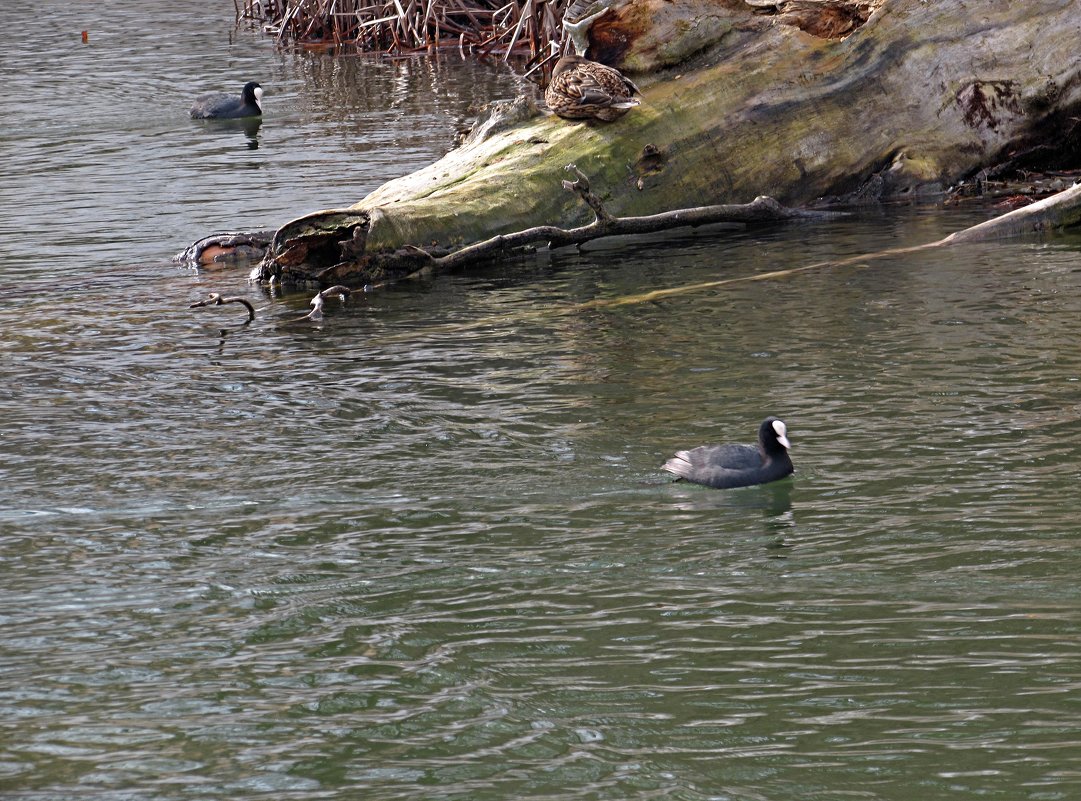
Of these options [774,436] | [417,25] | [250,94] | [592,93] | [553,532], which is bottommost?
[553,532]

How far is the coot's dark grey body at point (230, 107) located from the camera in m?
25.5

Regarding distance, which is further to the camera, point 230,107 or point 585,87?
point 230,107

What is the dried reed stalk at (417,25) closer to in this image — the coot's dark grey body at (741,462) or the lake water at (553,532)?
the lake water at (553,532)

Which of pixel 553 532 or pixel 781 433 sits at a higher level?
pixel 781 433

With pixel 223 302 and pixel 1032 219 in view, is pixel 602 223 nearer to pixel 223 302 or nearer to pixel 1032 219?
pixel 223 302

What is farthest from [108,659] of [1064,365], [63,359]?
[1064,365]

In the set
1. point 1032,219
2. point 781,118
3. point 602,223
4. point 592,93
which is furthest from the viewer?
point 781,118

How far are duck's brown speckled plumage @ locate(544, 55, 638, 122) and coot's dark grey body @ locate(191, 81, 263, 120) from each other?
1158cm

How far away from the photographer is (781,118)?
15.4 meters

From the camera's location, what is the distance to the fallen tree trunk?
590 inches

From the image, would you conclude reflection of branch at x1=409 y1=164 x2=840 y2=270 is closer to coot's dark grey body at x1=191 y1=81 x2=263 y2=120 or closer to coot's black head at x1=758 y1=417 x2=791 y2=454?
coot's black head at x1=758 y1=417 x2=791 y2=454

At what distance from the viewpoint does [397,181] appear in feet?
51.8

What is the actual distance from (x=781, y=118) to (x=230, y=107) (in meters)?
12.8

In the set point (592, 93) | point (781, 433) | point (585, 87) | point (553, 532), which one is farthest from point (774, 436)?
point (585, 87)
